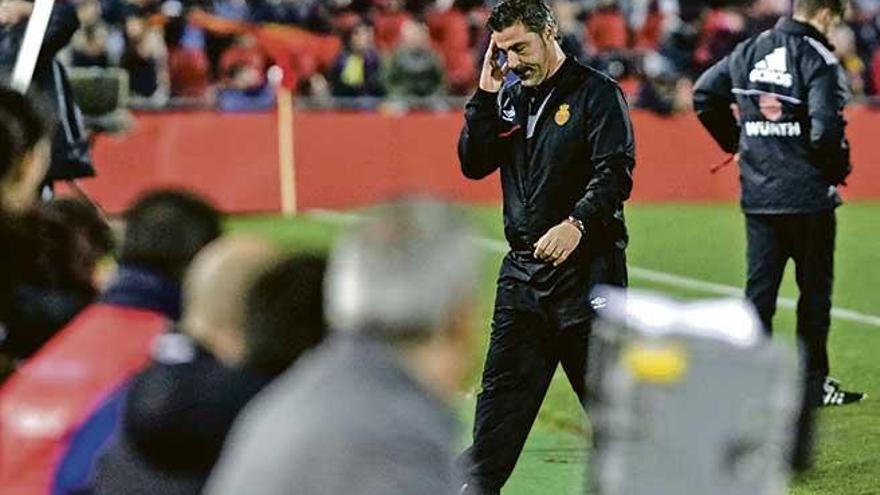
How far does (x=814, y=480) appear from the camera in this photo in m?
9.08

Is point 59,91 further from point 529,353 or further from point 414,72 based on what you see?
point 414,72

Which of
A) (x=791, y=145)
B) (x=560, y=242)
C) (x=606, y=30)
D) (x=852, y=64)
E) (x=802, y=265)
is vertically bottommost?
(x=852, y=64)

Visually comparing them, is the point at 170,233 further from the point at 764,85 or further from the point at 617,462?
the point at 764,85

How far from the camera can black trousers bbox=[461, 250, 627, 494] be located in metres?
7.80

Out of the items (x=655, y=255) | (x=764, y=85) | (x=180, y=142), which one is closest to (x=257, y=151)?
(x=180, y=142)

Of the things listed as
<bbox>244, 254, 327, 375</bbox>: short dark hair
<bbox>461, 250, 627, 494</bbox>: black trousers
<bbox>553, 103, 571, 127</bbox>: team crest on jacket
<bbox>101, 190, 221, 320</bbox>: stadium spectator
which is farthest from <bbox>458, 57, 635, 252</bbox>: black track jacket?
<bbox>244, 254, 327, 375</bbox>: short dark hair

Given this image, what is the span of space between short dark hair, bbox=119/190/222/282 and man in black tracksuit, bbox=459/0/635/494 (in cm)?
255

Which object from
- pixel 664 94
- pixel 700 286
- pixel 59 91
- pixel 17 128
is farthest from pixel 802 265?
pixel 664 94

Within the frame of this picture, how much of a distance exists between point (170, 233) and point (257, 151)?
58.8ft

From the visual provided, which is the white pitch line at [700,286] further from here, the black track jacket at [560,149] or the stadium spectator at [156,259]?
the stadium spectator at [156,259]

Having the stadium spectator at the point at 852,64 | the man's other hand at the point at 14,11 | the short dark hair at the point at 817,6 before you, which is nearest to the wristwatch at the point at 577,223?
the short dark hair at the point at 817,6

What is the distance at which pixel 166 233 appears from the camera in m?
5.24

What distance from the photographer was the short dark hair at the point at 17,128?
5965 millimetres

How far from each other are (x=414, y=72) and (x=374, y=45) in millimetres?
2497
